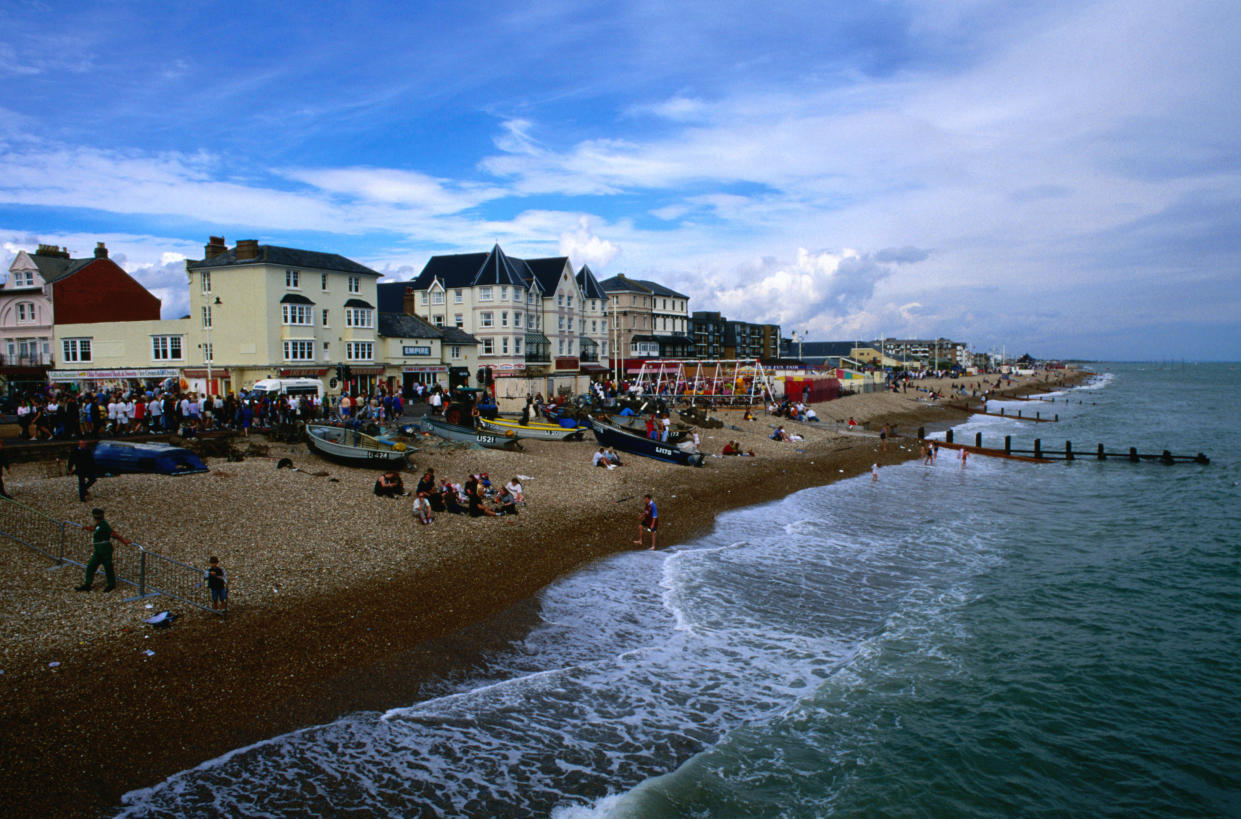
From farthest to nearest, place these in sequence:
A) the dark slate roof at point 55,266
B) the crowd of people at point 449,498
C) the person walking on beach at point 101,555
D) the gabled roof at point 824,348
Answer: the gabled roof at point 824,348
the dark slate roof at point 55,266
the crowd of people at point 449,498
the person walking on beach at point 101,555

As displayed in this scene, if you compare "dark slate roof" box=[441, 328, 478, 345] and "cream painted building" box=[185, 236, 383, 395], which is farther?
"dark slate roof" box=[441, 328, 478, 345]

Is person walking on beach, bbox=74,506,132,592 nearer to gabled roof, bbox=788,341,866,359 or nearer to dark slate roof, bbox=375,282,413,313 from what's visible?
dark slate roof, bbox=375,282,413,313

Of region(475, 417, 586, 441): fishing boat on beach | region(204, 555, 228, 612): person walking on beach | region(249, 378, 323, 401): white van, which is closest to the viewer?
region(204, 555, 228, 612): person walking on beach

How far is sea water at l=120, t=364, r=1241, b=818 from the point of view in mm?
10125

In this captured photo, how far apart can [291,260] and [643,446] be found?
2613 centimetres

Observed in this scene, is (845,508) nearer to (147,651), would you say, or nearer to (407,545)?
(407,545)

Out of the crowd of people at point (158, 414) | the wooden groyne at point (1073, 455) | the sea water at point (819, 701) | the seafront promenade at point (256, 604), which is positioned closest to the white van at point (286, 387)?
the crowd of people at point (158, 414)

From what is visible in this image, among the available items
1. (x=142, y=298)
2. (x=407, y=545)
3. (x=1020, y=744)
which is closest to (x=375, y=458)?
(x=407, y=545)

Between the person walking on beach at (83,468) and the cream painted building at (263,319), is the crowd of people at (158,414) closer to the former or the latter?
the cream painted building at (263,319)

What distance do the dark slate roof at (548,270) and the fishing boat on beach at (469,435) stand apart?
4108 cm

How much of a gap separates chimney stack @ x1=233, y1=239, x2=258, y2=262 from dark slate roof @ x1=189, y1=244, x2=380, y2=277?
0.80ft

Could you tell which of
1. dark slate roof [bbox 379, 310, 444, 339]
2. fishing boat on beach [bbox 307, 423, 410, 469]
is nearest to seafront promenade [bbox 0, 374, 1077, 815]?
fishing boat on beach [bbox 307, 423, 410, 469]

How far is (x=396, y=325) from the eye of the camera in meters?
51.3

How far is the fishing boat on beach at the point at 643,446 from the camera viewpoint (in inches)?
1353
